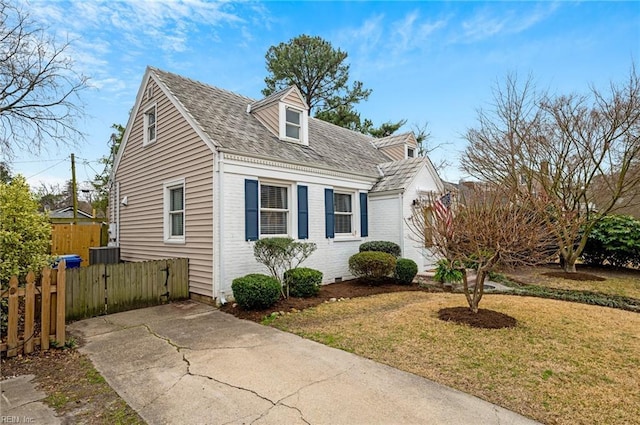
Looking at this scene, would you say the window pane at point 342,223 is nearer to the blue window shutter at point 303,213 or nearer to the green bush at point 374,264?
→ the green bush at point 374,264

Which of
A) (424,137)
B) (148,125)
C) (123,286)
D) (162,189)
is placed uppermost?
(424,137)

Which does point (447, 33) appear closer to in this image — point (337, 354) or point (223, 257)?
point (223, 257)

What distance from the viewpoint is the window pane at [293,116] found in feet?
35.9

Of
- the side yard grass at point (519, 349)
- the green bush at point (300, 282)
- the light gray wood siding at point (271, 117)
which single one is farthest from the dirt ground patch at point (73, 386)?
the light gray wood siding at point (271, 117)

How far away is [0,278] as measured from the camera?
5043mm

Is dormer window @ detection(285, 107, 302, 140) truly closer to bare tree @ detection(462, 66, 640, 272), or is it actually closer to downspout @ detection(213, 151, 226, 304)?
downspout @ detection(213, 151, 226, 304)

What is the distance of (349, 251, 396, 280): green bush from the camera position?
974 cm

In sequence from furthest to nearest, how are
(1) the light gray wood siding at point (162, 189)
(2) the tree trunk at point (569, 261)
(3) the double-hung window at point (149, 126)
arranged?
(2) the tree trunk at point (569, 261), (3) the double-hung window at point (149, 126), (1) the light gray wood siding at point (162, 189)

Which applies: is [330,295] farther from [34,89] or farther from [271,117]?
[34,89]

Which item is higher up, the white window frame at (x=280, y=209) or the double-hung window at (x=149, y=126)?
the double-hung window at (x=149, y=126)

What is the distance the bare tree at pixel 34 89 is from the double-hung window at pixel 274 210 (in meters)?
9.33

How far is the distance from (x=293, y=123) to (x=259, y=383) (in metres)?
8.62

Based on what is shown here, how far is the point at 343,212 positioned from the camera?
11.4 m

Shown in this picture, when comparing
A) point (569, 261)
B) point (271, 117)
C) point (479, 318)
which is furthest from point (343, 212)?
point (569, 261)
